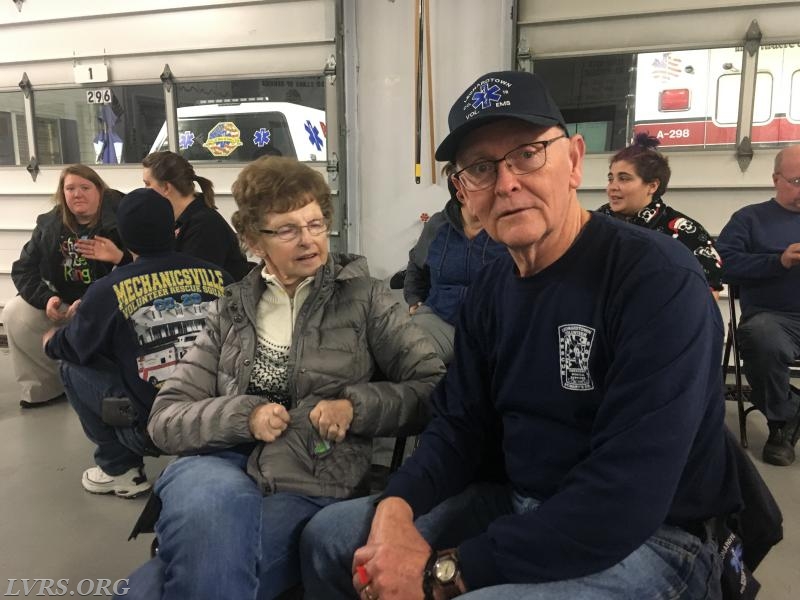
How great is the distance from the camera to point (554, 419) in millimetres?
1054

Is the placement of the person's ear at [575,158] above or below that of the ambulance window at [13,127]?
below

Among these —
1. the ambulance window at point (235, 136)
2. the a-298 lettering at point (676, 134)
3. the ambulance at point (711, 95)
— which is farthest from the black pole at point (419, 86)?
the a-298 lettering at point (676, 134)

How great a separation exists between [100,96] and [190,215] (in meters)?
2.38

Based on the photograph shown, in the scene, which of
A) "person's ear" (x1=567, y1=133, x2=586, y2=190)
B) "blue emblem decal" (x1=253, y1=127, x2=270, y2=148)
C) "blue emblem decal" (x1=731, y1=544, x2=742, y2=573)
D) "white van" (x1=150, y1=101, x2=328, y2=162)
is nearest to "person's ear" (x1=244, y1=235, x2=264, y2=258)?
"person's ear" (x1=567, y1=133, x2=586, y2=190)

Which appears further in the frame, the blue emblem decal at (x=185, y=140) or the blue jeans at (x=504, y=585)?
the blue emblem decal at (x=185, y=140)

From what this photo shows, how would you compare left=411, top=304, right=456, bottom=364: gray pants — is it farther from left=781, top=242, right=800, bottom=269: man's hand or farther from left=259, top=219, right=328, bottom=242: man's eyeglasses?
left=781, top=242, right=800, bottom=269: man's hand

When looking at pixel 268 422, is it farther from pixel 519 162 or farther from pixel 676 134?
pixel 676 134

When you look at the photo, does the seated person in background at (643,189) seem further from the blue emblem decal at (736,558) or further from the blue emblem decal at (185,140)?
the blue emblem decal at (185,140)

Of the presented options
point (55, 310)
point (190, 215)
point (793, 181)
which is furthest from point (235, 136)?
point (793, 181)

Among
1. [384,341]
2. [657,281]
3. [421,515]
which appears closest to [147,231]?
[384,341]

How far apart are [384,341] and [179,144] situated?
3.64 meters

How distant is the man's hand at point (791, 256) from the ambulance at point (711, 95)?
44.6 inches

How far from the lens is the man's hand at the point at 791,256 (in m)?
2.70

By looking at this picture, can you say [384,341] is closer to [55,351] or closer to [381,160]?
[55,351]
